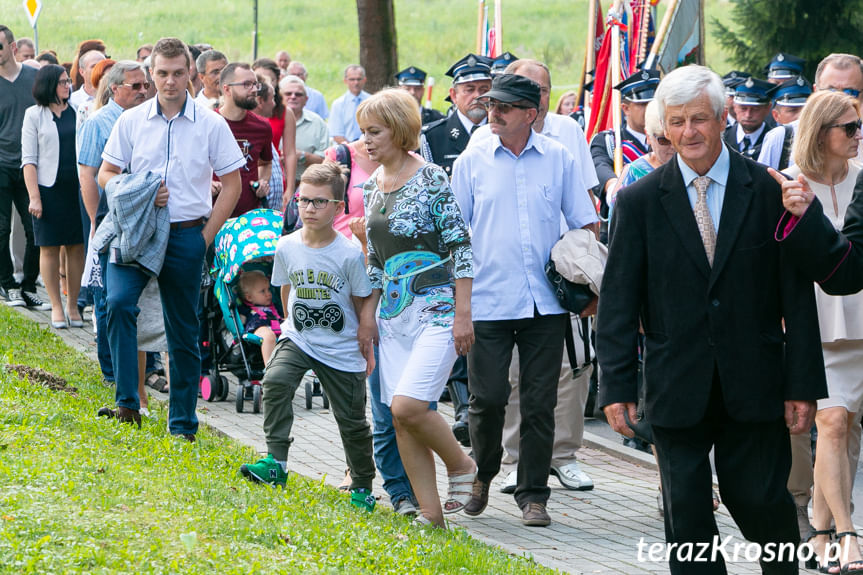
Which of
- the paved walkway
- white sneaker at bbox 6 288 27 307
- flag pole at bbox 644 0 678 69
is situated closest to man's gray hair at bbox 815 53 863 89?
flag pole at bbox 644 0 678 69

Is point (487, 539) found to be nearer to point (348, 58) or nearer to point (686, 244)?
point (686, 244)

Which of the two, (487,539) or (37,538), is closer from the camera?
(37,538)

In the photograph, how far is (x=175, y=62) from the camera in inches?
334

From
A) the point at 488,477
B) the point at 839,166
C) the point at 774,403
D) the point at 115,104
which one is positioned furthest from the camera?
the point at 115,104

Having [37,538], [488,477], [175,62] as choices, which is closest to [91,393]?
[175,62]

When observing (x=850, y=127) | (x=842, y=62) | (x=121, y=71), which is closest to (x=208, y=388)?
(x=121, y=71)

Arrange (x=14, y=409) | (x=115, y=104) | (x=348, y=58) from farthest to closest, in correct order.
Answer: (x=348, y=58)
(x=115, y=104)
(x=14, y=409)

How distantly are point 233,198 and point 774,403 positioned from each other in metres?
4.55

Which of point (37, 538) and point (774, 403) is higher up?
point (774, 403)

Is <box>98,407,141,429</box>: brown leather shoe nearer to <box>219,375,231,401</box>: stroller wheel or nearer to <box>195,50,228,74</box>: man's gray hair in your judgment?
<box>219,375,231,401</box>: stroller wheel

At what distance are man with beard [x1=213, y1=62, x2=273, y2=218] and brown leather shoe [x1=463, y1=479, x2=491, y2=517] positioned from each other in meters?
4.36

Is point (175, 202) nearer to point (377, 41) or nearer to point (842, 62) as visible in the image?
point (842, 62)

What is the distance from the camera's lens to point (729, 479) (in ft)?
17.2

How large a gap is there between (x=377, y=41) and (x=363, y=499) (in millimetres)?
14140
